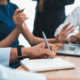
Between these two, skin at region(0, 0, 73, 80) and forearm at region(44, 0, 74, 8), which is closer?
skin at region(0, 0, 73, 80)

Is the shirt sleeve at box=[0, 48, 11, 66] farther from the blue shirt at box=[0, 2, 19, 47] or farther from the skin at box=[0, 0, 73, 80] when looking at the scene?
the blue shirt at box=[0, 2, 19, 47]

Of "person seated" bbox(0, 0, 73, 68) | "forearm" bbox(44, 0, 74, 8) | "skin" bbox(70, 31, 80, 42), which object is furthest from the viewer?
"forearm" bbox(44, 0, 74, 8)

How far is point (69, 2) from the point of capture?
6.05 ft

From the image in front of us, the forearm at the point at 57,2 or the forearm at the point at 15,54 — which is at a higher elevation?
the forearm at the point at 57,2

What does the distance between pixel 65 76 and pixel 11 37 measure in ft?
2.29

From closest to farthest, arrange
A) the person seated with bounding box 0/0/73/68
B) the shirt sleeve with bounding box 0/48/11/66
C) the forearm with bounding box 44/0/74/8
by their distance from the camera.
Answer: the shirt sleeve with bounding box 0/48/11/66 → the person seated with bounding box 0/0/73/68 → the forearm with bounding box 44/0/74/8

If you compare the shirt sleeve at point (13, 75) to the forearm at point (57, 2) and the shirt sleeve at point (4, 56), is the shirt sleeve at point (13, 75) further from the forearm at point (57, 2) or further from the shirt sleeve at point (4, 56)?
the forearm at point (57, 2)

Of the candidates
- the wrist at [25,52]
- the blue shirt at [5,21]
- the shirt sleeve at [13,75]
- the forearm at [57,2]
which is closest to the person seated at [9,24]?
the blue shirt at [5,21]

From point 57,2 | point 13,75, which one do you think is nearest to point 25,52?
point 13,75

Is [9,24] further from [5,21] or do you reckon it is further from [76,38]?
[76,38]

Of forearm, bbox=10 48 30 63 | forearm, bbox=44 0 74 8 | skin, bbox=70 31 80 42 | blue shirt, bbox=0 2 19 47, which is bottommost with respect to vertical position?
skin, bbox=70 31 80 42

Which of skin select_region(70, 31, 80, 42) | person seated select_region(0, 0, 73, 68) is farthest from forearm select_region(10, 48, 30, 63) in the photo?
skin select_region(70, 31, 80, 42)

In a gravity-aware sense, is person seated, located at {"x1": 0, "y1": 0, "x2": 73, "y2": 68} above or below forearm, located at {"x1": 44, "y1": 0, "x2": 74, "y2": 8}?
below

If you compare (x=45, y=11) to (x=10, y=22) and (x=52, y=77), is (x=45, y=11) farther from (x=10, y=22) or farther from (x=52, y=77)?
(x=52, y=77)
